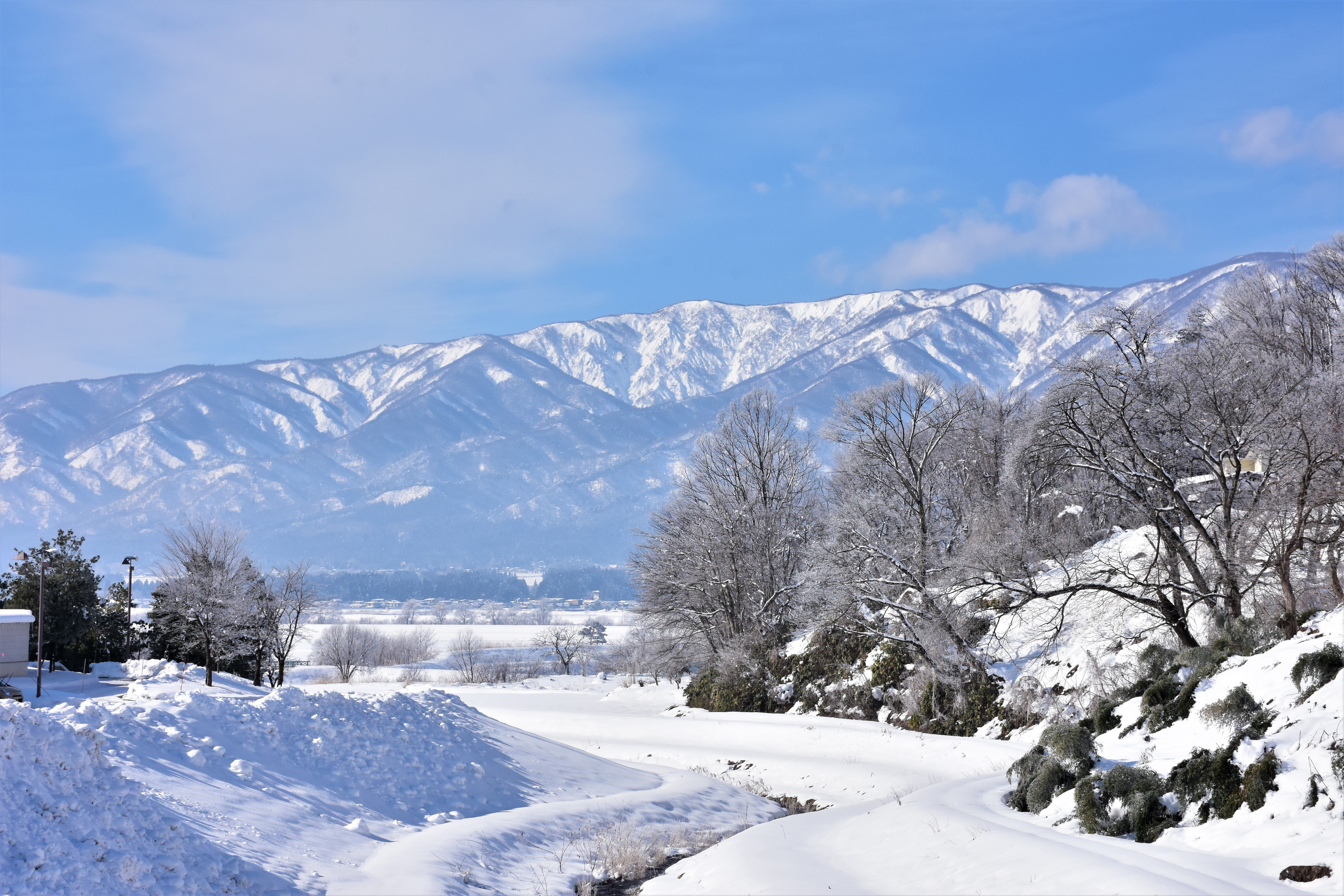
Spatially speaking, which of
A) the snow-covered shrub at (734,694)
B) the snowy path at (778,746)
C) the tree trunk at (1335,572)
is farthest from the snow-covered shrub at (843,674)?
the tree trunk at (1335,572)

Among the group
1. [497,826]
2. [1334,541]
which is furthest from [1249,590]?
[497,826]

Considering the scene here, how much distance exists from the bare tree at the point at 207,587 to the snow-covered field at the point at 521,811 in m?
20.8

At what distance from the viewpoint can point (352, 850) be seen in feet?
44.5

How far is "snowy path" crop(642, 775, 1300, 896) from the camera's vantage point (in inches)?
318

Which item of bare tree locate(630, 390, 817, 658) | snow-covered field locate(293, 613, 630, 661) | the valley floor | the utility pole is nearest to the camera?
the valley floor

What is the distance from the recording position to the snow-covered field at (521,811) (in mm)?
9039

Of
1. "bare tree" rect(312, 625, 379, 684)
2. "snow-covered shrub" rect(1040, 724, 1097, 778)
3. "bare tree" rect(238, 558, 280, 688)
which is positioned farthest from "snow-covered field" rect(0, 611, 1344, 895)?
"bare tree" rect(312, 625, 379, 684)

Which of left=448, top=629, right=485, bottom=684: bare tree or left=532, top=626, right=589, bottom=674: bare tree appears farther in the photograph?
left=532, top=626, right=589, bottom=674: bare tree

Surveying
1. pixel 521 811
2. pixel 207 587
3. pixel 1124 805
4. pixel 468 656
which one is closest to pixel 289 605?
pixel 207 587

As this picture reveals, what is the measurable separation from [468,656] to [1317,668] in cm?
9139

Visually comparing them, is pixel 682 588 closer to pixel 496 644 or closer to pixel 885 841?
pixel 885 841

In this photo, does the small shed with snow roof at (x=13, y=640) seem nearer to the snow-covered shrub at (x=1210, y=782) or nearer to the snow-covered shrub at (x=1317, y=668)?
the snow-covered shrub at (x=1210, y=782)

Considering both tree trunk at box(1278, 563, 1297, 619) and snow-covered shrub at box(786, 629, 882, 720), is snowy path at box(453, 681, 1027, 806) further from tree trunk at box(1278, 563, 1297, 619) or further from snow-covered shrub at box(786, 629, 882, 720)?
tree trunk at box(1278, 563, 1297, 619)

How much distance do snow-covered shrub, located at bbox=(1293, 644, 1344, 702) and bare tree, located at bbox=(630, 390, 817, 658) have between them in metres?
30.6
